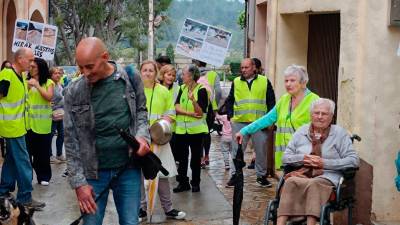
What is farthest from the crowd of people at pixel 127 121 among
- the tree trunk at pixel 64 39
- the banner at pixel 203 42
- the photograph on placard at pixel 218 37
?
the tree trunk at pixel 64 39

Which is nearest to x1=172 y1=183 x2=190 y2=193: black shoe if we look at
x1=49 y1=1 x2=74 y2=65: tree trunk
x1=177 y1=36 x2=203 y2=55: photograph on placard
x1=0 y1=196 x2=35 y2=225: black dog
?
x1=177 y1=36 x2=203 y2=55: photograph on placard

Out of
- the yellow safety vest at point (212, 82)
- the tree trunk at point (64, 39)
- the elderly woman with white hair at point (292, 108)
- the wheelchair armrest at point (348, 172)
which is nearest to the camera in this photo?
the wheelchair armrest at point (348, 172)

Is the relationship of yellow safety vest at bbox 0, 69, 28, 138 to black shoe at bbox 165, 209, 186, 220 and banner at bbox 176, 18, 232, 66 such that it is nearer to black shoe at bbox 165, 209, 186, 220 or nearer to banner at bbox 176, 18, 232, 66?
black shoe at bbox 165, 209, 186, 220

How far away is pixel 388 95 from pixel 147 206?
2826 millimetres

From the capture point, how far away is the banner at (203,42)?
37.5 feet

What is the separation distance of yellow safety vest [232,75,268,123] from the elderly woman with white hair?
2.31m

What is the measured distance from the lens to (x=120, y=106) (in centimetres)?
467

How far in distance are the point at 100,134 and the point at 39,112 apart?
192 inches

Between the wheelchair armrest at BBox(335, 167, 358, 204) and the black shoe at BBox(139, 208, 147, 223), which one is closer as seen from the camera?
the wheelchair armrest at BBox(335, 167, 358, 204)

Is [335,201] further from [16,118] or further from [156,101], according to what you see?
[16,118]

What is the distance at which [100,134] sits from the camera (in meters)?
4.67

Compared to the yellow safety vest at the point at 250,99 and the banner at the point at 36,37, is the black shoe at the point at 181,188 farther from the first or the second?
the banner at the point at 36,37

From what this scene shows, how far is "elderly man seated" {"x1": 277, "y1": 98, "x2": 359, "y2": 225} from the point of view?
19.1ft

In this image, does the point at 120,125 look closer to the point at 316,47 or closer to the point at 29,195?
the point at 29,195
